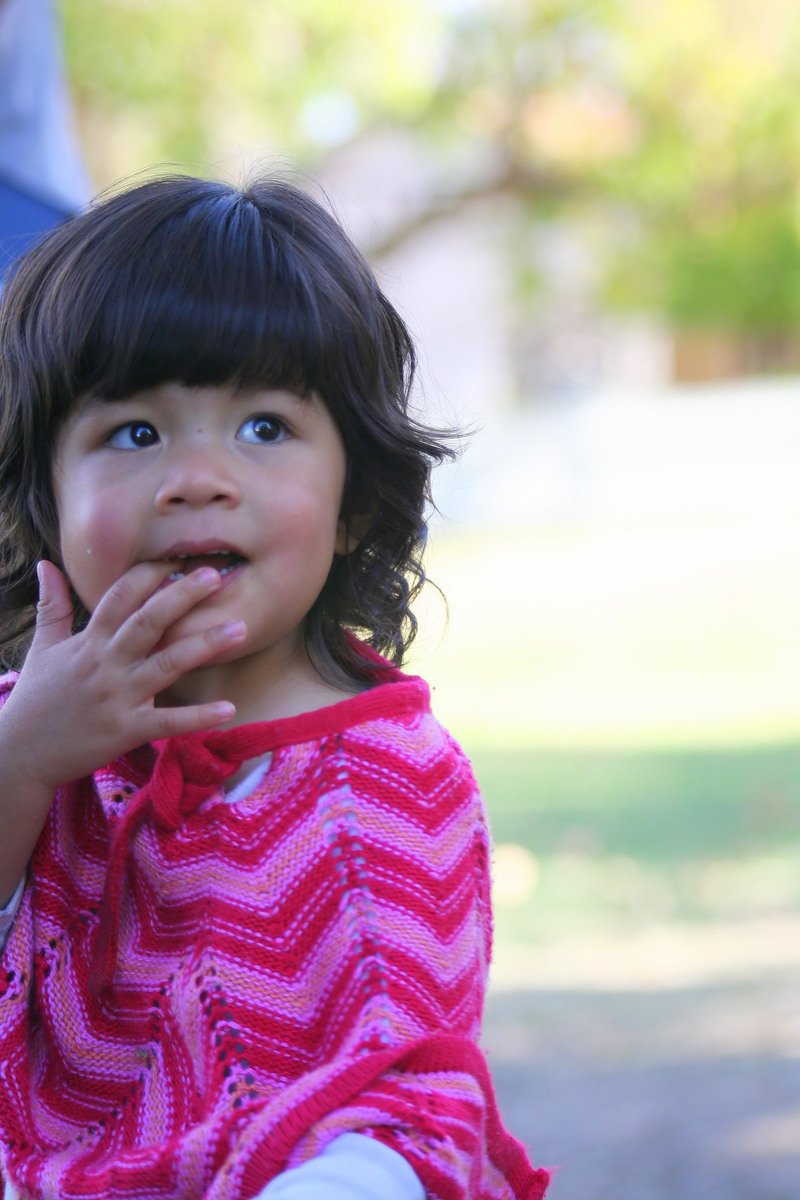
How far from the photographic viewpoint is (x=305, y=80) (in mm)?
16688

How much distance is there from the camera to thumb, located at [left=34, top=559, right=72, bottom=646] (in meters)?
1.63

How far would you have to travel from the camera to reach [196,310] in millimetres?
1578

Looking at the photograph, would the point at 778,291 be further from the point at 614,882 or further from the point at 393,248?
the point at 614,882

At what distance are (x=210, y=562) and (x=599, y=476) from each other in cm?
1954

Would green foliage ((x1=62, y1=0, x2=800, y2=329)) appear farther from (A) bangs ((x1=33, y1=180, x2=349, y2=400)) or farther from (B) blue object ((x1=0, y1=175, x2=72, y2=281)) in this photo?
(A) bangs ((x1=33, y1=180, x2=349, y2=400))

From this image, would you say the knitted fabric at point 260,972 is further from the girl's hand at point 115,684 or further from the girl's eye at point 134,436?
the girl's eye at point 134,436

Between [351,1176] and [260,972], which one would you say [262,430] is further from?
[351,1176]

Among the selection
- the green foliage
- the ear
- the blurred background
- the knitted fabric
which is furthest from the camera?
the green foliage

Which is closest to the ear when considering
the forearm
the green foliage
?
the forearm

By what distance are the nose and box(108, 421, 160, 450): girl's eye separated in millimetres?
38

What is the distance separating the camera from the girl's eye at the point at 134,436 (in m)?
1.59

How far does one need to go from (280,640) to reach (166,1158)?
1.73ft

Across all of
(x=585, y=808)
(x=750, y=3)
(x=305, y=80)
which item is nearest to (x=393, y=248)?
(x=305, y=80)

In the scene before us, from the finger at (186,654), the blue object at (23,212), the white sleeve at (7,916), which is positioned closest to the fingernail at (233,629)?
the finger at (186,654)
